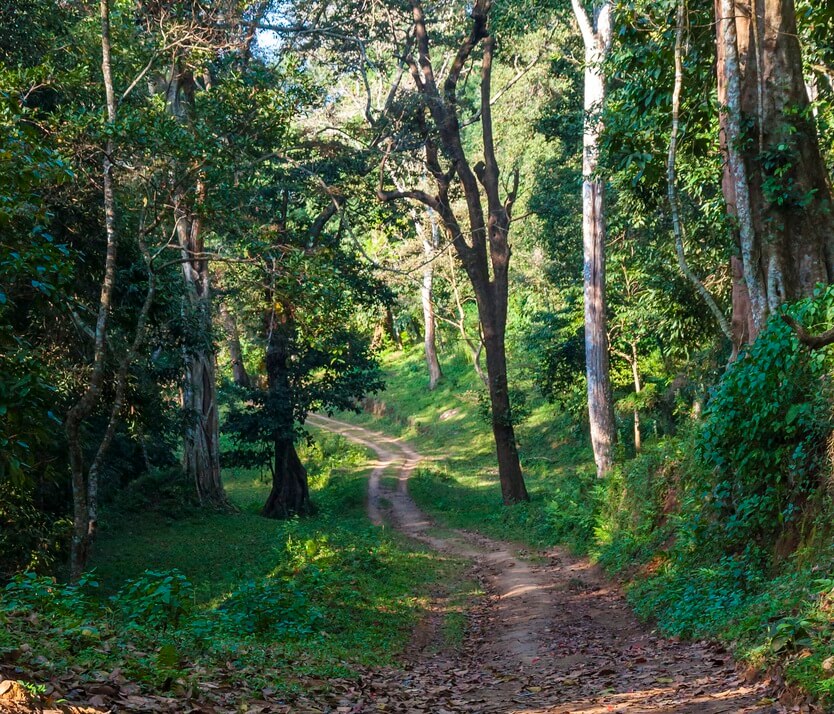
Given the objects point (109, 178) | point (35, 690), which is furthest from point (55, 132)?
point (35, 690)

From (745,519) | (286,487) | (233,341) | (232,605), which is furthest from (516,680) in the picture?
(233,341)

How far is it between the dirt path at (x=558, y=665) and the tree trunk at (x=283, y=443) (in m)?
10.7

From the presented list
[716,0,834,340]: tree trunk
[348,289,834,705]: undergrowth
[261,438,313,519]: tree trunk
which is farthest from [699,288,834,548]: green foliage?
[261,438,313,519]: tree trunk

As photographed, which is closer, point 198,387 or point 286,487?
point 198,387

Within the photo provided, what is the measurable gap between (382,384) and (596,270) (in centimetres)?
1023

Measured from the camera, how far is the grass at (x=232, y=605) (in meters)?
6.69

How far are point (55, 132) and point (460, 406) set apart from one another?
31.5 meters

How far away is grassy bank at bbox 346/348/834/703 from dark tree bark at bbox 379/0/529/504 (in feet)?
8.90

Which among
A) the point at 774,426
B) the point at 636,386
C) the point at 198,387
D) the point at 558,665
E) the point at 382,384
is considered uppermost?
the point at 198,387

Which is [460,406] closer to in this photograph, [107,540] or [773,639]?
[107,540]

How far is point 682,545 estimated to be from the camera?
464 inches

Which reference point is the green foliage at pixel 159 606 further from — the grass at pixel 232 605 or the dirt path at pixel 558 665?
the dirt path at pixel 558 665

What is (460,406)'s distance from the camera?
140 feet

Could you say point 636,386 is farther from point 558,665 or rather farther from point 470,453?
point 558,665
